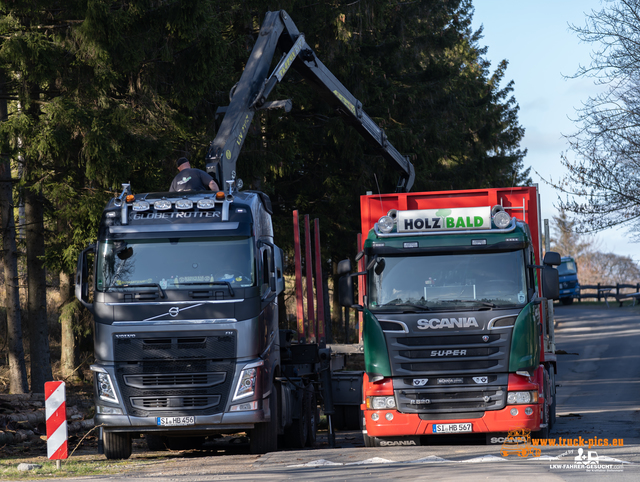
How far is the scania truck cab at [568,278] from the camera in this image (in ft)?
152

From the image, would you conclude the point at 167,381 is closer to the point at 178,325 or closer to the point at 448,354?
the point at 178,325

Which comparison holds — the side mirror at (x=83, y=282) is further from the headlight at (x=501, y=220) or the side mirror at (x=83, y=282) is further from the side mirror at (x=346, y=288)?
the headlight at (x=501, y=220)

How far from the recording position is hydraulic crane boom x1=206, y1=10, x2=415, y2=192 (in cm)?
1236

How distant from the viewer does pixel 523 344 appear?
1025cm

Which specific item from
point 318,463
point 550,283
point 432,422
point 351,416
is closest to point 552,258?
point 550,283

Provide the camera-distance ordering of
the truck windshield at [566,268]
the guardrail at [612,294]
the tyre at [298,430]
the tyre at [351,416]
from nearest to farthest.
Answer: the tyre at [298,430]
the tyre at [351,416]
the guardrail at [612,294]
the truck windshield at [566,268]

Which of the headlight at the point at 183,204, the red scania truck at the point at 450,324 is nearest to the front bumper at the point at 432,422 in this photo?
the red scania truck at the point at 450,324

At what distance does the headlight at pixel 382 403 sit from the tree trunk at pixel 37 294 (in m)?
9.49

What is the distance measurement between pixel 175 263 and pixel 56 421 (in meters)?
2.48

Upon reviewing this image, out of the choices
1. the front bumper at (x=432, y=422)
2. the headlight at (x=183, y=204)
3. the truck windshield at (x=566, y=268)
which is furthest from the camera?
the truck windshield at (x=566, y=268)

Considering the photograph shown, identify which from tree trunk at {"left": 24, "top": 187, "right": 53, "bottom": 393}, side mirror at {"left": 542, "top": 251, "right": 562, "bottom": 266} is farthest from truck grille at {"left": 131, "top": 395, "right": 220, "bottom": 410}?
tree trunk at {"left": 24, "top": 187, "right": 53, "bottom": 393}

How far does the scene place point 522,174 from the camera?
4916 cm

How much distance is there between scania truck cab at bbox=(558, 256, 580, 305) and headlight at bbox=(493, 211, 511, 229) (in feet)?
121

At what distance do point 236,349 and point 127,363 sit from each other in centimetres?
144
